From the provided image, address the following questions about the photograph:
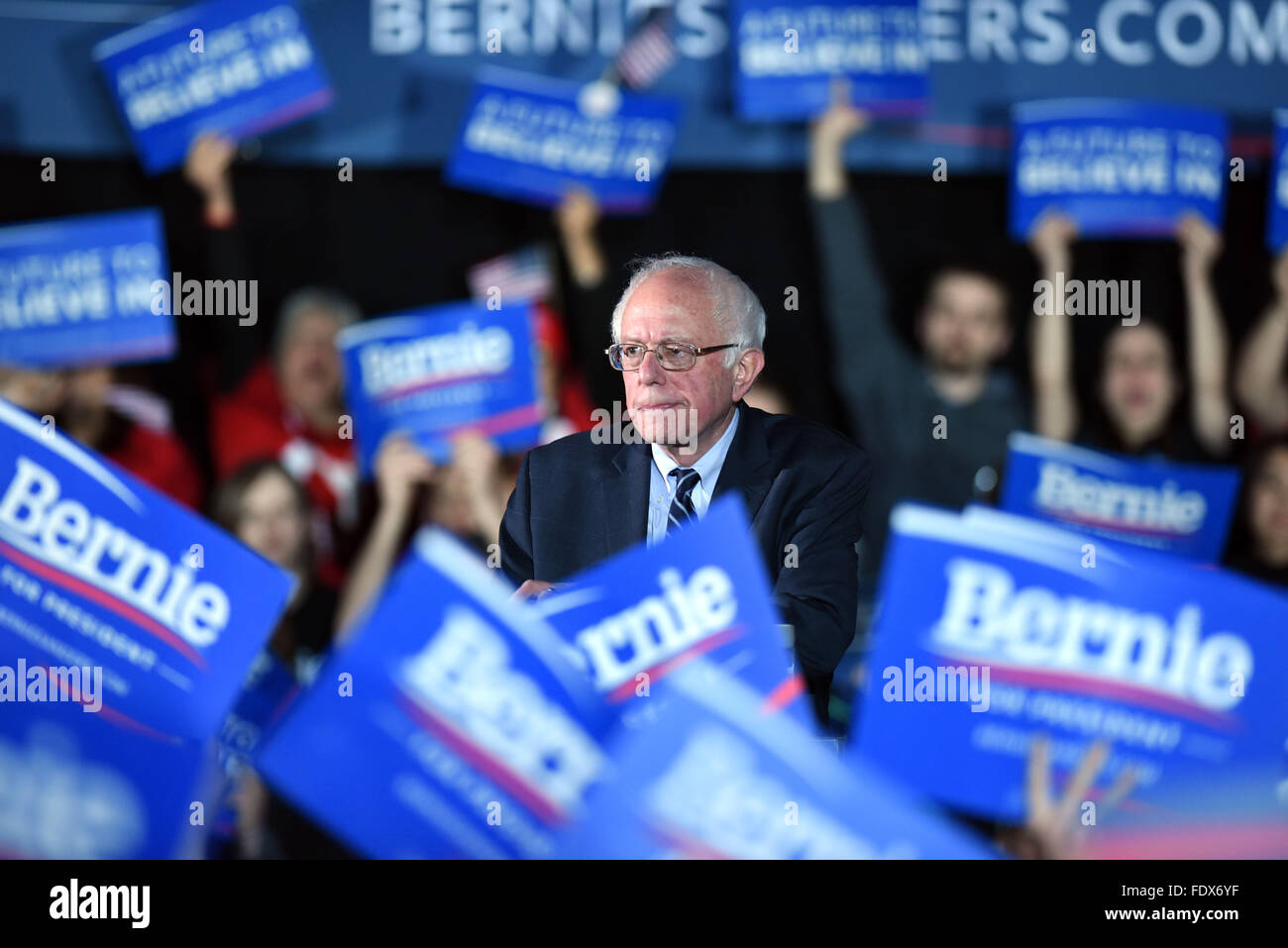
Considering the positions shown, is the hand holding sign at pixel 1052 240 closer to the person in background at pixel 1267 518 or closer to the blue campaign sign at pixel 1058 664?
the person in background at pixel 1267 518

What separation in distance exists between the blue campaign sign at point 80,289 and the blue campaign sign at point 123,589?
Result: 2.49 metres

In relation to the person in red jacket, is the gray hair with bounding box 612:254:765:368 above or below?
above

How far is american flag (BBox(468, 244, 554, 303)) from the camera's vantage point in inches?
181

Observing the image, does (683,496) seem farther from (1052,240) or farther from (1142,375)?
(1052,240)

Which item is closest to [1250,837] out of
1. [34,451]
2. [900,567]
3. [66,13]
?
[900,567]

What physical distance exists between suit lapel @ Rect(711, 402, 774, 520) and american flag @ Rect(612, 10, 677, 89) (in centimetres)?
266

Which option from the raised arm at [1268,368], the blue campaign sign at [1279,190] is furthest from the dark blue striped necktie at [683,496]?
the blue campaign sign at [1279,190]

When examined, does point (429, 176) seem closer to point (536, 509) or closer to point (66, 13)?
point (66, 13)

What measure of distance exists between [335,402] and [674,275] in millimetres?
2480

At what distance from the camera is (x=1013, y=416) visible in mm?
4484
